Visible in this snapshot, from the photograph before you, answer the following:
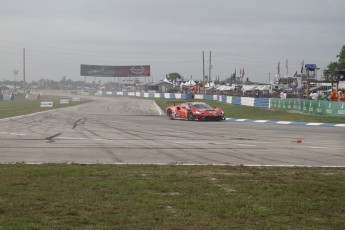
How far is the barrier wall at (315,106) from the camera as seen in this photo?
27.0m

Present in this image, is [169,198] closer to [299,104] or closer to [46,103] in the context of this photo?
[299,104]


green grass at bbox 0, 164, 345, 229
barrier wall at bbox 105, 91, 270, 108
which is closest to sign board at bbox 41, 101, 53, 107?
barrier wall at bbox 105, 91, 270, 108

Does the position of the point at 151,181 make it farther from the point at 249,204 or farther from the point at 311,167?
the point at 311,167

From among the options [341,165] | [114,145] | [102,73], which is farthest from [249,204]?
[102,73]

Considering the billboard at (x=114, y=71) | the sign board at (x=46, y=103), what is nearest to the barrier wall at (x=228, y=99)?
the billboard at (x=114, y=71)

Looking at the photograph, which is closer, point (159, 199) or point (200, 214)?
point (200, 214)

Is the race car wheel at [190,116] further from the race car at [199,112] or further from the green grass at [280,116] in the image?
the green grass at [280,116]

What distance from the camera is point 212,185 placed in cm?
725

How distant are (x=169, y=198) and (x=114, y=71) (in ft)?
353

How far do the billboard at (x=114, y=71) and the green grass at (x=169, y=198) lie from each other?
102667 mm

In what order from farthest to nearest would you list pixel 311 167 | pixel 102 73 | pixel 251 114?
pixel 102 73, pixel 251 114, pixel 311 167

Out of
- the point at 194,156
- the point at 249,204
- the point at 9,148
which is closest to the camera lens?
the point at 249,204

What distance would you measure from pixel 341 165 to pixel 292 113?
2200cm

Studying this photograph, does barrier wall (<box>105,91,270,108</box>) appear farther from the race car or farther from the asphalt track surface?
the asphalt track surface
